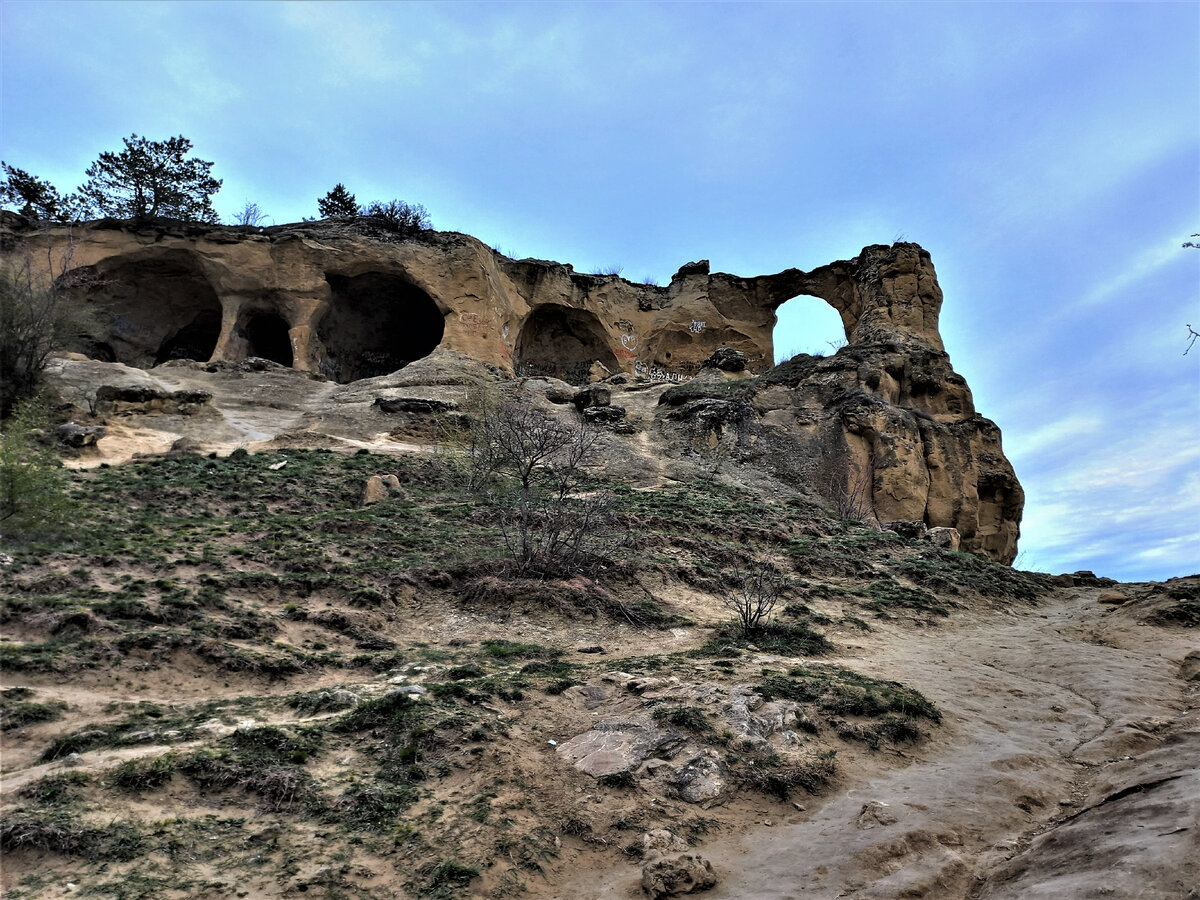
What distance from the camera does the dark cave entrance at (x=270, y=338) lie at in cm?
2797

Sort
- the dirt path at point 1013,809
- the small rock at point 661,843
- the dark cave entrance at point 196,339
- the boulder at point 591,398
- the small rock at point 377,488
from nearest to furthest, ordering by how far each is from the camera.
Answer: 1. the dirt path at point 1013,809
2. the small rock at point 661,843
3. the small rock at point 377,488
4. the boulder at point 591,398
5. the dark cave entrance at point 196,339

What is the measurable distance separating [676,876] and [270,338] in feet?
98.2

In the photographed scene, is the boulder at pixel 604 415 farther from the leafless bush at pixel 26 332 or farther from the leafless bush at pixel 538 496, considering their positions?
the leafless bush at pixel 26 332

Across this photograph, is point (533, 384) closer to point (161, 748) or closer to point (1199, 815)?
point (161, 748)

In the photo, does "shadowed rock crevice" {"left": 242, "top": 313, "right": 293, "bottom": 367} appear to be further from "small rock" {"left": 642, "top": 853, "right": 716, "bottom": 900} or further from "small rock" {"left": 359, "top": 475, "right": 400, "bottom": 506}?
"small rock" {"left": 642, "top": 853, "right": 716, "bottom": 900}

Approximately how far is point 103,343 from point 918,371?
30636 mm

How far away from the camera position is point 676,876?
12.8ft

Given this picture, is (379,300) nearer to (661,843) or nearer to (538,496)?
(538,496)

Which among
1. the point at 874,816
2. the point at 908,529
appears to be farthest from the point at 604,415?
the point at 874,816

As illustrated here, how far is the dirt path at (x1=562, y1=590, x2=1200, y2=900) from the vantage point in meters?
3.10

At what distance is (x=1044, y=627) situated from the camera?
Result: 37.4 ft

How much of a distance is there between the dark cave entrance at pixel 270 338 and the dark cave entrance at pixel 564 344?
9.90m

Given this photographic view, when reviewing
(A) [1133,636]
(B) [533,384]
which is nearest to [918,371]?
(B) [533,384]

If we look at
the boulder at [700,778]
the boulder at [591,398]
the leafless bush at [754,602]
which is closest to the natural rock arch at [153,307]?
the boulder at [591,398]
